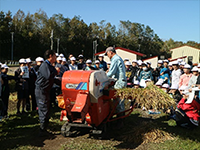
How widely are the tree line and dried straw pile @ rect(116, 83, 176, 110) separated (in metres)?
52.0

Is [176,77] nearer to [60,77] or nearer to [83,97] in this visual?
[60,77]

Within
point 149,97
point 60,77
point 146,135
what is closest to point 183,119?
point 146,135

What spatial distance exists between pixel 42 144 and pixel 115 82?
233cm

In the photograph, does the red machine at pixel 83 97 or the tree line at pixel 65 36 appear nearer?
the red machine at pixel 83 97

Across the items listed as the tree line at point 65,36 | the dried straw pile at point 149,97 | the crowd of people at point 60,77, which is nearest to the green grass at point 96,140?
the crowd of people at point 60,77

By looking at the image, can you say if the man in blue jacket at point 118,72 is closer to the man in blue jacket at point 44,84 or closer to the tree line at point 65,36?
the man in blue jacket at point 44,84

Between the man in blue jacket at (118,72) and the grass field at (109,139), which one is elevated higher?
the man in blue jacket at (118,72)

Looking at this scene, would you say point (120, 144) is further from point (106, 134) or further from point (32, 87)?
point (32, 87)

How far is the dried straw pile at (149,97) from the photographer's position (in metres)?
4.50

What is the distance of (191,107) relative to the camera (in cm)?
582

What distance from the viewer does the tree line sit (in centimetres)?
5503

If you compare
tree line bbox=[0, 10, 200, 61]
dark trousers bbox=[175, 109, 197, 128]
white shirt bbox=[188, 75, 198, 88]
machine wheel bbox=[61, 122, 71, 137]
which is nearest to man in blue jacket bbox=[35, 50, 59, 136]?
machine wheel bbox=[61, 122, 71, 137]

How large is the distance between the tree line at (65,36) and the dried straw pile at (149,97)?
171 feet

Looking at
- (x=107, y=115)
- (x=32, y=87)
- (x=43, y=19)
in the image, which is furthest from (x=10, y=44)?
(x=107, y=115)
